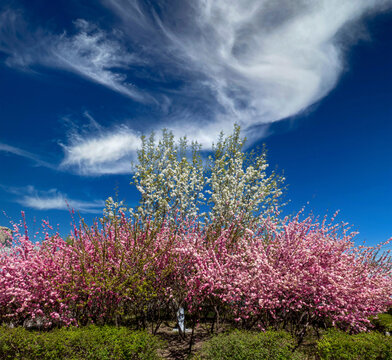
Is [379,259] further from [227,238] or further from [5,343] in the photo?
[5,343]

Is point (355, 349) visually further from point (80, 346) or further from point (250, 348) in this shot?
point (80, 346)

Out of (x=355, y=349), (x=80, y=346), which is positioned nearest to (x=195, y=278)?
(x=80, y=346)

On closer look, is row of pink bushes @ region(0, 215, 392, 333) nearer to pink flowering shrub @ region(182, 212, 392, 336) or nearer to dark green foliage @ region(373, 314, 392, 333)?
pink flowering shrub @ region(182, 212, 392, 336)

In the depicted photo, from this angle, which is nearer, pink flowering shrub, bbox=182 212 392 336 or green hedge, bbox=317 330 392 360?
green hedge, bbox=317 330 392 360

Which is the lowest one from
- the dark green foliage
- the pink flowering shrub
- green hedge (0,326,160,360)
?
green hedge (0,326,160,360)

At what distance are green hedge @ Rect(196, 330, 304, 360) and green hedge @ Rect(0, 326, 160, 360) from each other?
156cm

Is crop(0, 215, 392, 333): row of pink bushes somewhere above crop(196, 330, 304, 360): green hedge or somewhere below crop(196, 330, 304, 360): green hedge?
above

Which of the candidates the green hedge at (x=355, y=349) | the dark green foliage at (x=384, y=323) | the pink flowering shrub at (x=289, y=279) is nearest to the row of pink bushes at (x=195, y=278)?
the pink flowering shrub at (x=289, y=279)

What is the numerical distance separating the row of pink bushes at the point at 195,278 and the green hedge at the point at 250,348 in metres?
1.58

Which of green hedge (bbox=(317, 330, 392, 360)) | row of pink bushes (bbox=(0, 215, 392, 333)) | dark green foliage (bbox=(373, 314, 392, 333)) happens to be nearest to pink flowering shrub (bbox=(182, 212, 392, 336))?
row of pink bushes (bbox=(0, 215, 392, 333))

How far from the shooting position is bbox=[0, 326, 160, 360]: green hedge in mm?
7012

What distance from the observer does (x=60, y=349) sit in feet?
23.3

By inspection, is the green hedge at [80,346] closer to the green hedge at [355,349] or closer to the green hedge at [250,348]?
the green hedge at [250,348]

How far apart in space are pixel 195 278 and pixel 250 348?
3.53 meters
